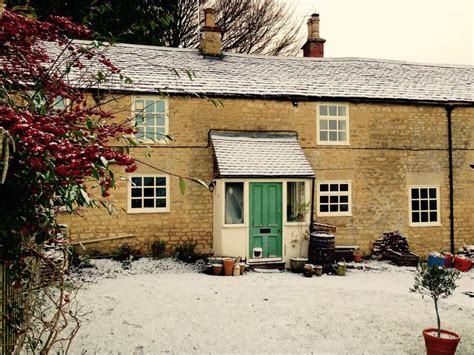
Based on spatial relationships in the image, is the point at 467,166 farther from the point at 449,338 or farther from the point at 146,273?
the point at 146,273

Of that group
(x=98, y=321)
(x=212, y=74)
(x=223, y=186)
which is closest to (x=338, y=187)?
(x=223, y=186)

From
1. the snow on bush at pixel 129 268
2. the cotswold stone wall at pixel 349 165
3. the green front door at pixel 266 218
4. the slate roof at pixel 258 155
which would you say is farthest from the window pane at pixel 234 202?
the snow on bush at pixel 129 268

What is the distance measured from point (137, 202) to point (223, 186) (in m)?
2.88

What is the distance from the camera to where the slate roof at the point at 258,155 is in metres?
12.3

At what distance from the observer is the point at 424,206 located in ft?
48.1

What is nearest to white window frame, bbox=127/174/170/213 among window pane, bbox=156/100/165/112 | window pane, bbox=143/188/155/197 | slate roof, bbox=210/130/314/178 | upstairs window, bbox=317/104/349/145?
window pane, bbox=143/188/155/197

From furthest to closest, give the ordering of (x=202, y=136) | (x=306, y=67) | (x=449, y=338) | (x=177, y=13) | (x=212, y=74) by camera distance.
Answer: (x=177, y=13)
(x=306, y=67)
(x=212, y=74)
(x=202, y=136)
(x=449, y=338)

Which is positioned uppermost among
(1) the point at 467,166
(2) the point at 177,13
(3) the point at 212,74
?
(2) the point at 177,13

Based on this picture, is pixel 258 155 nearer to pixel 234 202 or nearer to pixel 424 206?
pixel 234 202

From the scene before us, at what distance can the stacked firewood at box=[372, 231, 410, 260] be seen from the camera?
13812 millimetres

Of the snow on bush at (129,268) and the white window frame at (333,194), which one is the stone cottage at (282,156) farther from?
the snow on bush at (129,268)

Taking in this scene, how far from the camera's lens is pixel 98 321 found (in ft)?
24.4

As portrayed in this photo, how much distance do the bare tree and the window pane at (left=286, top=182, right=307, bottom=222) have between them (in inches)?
592

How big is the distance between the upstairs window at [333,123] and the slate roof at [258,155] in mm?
1184
